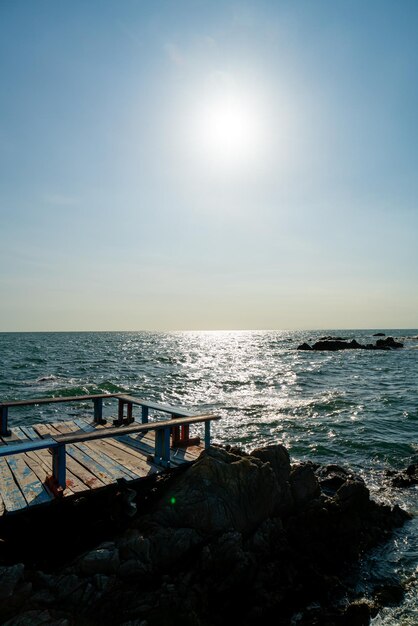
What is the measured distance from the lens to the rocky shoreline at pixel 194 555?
5062 mm

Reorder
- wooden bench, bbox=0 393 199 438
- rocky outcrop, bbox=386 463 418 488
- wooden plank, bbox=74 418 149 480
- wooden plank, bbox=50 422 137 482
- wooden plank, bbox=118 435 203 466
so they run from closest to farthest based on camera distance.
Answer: wooden plank, bbox=50 422 137 482, wooden plank, bbox=74 418 149 480, wooden plank, bbox=118 435 203 466, wooden bench, bbox=0 393 199 438, rocky outcrop, bbox=386 463 418 488

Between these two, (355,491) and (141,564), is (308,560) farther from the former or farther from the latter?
(141,564)

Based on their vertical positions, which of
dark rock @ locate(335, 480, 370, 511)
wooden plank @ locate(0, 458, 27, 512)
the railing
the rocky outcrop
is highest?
the railing

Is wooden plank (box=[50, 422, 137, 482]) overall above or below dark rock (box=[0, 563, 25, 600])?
above

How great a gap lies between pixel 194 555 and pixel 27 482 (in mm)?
2982

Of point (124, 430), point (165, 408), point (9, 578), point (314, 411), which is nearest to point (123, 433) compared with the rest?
point (124, 430)

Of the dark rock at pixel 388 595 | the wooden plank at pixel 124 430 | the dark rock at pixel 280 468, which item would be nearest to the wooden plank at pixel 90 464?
the wooden plank at pixel 124 430

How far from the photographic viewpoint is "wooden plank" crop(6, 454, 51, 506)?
5977mm

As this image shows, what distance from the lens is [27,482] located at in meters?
6.56

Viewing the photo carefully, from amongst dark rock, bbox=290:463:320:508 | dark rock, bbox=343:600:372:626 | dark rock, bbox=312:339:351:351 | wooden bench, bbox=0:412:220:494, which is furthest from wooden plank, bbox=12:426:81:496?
dark rock, bbox=312:339:351:351

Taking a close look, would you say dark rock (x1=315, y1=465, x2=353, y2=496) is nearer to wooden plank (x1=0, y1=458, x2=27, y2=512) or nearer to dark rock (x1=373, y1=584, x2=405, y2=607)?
dark rock (x1=373, y1=584, x2=405, y2=607)

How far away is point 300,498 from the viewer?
804 centimetres

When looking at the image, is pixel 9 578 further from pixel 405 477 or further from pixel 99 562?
pixel 405 477

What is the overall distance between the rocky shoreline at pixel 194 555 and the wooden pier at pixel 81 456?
0.28 metres
